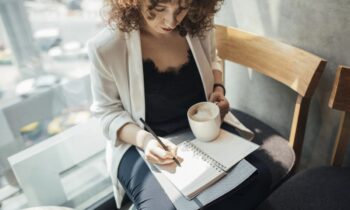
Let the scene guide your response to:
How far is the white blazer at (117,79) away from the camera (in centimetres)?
88

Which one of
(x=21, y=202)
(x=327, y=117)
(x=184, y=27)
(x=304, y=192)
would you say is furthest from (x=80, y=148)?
Result: (x=327, y=117)

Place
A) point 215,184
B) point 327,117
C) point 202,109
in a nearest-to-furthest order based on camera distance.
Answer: point 215,184 < point 202,109 < point 327,117

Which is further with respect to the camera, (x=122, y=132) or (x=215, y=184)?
(x=122, y=132)

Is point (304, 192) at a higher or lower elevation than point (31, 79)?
lower

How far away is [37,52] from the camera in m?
1.12

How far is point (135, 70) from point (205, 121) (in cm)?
27

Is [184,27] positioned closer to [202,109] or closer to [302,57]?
[202,109]

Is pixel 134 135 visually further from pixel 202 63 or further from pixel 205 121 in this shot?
pixel 202 63

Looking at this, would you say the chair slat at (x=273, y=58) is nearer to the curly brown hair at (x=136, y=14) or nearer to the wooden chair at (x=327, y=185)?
the wooden chair at (x=327, y=185)

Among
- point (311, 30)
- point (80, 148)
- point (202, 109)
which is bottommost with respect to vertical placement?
point (80, 148)

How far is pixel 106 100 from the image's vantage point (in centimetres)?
93

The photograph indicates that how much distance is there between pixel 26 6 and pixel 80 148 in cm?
61

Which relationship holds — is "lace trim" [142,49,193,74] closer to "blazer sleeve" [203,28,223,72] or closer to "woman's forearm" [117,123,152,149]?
"blazer sleeve" [203,28,223,72]

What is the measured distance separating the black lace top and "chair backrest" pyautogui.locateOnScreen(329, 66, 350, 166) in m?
0.41
